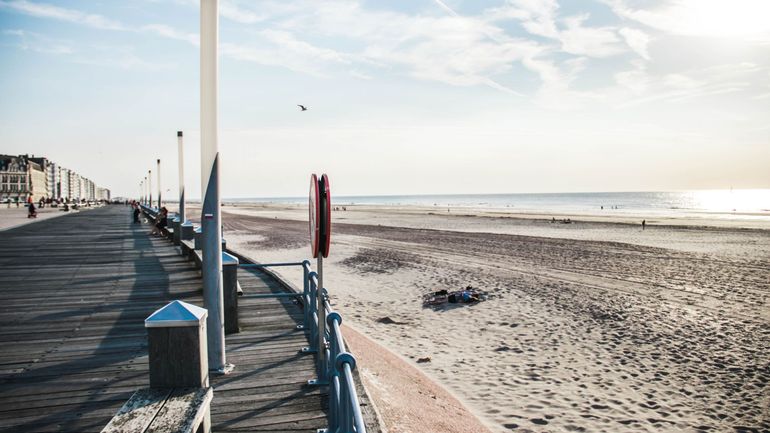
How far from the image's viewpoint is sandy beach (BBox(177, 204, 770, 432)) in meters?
6.98

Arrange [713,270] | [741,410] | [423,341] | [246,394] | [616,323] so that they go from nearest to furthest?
[246,394], [741,410], [423,341], [616,323], [713,270]

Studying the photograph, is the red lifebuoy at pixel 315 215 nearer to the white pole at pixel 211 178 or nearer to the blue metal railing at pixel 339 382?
the blue metal railing at pixel 339 382

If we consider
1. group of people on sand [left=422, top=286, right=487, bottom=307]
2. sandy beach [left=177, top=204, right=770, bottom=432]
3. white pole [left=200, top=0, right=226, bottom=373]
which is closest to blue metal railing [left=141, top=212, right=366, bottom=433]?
white pole [left=200, top=0, right=226, bottom=373]

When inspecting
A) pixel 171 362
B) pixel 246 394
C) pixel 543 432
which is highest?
pixel 171 362

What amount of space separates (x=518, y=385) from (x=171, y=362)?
20.9 ft

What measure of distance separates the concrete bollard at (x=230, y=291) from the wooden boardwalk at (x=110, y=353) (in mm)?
171

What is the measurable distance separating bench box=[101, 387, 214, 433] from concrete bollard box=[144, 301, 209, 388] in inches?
3.0

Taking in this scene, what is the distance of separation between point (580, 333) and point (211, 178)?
9.23 m

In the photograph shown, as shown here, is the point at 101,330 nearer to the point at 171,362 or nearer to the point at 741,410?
the point at 171,362

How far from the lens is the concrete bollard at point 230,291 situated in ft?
20.4

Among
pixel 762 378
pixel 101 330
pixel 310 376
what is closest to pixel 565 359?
pixel 762 378

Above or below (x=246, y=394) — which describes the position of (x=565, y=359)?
below

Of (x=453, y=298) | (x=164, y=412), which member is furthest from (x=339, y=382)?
(x=453, y=298)

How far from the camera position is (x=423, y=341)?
32.6 feet
